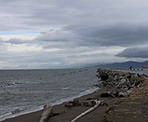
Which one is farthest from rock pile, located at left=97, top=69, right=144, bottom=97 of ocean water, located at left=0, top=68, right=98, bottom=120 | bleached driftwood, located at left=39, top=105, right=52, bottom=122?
bleached driftwood, located at left=39, top=105, right=52, bottom=122

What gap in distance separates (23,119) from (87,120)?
484 centimetres

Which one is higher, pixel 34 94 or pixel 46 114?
pixel 46 114

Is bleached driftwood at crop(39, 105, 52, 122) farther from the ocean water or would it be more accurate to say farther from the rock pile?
the rock pile

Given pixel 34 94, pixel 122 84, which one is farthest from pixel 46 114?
pixel 122 84

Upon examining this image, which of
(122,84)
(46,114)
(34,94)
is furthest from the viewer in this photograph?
(122,84)

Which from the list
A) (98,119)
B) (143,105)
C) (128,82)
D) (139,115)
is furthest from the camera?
(128,82)

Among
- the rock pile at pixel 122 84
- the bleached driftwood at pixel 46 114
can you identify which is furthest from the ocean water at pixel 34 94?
the bleached driftwood at pixel 46 114

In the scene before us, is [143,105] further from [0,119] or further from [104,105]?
[0,119]

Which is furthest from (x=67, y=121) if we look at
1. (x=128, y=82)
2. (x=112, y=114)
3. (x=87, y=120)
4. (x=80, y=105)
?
(x=128, y=82)

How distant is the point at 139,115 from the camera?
1437 centimetres

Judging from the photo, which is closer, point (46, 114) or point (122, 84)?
point (46, 114)

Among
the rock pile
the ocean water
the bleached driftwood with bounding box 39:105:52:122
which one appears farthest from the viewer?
the rock pile

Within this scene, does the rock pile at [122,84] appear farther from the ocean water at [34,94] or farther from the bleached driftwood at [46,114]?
the bleached driftwood at [46,114]

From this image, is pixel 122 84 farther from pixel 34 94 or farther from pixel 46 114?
pixel 46 114
